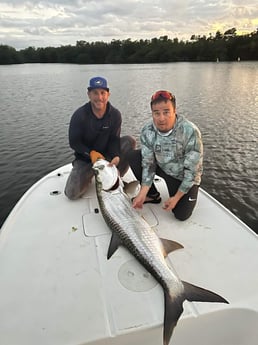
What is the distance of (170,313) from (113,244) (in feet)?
3.53

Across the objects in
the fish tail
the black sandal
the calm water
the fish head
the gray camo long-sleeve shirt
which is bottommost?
the calm water

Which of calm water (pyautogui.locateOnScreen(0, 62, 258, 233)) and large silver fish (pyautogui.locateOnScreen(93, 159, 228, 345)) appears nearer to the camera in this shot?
large silver fish (pyautogui.locateOnScreen(93, 159, 228, 345))

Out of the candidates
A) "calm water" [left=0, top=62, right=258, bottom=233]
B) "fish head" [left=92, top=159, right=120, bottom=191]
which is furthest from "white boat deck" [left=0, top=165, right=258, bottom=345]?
"calm water" [left=0, top=62, right=258, bottom=233]

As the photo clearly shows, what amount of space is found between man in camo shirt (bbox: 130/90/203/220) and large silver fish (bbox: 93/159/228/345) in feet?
Result: 1.13

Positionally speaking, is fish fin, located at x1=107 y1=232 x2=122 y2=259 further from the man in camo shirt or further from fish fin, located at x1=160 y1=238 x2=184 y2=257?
the man in camo shirt

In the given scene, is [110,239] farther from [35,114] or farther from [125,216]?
[35,114]

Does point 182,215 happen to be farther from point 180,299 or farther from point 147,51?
point 147,51

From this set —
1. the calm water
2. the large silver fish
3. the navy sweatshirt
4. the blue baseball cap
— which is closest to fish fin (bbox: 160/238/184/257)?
the large silver fish

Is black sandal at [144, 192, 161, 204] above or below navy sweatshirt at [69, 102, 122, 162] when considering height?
below

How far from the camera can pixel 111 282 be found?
2750 mm

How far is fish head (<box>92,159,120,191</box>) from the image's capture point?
387 cm

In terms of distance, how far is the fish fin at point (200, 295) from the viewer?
2.46 meters

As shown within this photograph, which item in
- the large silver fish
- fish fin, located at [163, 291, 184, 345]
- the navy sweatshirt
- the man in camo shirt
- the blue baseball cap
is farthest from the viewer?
the navy sweatshirt

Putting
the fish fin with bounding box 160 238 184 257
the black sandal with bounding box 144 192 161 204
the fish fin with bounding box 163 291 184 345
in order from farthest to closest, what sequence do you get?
the black sandal with bounding box 144 192 161 204 → the fish fin with bounding box 160 238 184 257 → the fish fin with bounding box 163 291 184 345
